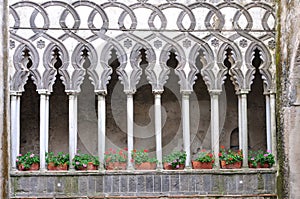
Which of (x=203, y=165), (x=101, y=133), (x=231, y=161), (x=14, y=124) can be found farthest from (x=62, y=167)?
(x=231, y=161)

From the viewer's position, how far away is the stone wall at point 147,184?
428 inches

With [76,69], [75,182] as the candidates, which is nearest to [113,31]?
[76,69]

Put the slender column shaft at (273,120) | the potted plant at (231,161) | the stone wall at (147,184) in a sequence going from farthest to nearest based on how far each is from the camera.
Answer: the slender column shaft at (273,120), the potted plant at (231,161), the stone wall at (147,184)

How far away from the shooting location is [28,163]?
36.2ft

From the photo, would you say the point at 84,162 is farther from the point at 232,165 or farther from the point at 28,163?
the point at 232,165

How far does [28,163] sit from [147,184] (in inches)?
93.8

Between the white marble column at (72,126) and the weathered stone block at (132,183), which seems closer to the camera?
the weathered stone block at (132,183)

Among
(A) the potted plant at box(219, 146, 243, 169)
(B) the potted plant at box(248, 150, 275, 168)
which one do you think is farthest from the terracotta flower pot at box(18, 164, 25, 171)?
(B) the potted plant at box(248, 150, 275, 168)

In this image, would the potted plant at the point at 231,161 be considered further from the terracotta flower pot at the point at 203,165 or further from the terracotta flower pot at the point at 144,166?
the terracotta flower pot at the point at 144,166

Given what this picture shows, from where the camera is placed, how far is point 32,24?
11.2 metres

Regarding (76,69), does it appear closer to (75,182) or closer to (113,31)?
(113,31)

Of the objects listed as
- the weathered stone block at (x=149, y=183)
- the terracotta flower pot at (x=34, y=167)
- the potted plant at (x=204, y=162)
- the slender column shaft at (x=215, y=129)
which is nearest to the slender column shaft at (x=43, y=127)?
the terracotta flower pot at (x=34, y=167)

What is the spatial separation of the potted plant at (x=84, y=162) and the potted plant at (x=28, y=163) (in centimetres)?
75

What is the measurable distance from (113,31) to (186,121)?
2.34m
